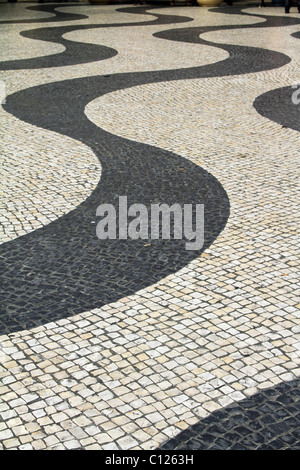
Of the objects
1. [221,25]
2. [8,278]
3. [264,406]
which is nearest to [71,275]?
[8,278]

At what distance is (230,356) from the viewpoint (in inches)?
145

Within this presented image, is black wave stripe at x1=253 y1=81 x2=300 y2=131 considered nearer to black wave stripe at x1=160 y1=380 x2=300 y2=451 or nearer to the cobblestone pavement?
the cobblestone pavement

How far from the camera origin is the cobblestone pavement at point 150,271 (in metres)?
3.27

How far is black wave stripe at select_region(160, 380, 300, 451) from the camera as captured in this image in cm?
306

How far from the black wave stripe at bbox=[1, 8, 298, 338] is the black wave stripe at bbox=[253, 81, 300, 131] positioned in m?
2.00

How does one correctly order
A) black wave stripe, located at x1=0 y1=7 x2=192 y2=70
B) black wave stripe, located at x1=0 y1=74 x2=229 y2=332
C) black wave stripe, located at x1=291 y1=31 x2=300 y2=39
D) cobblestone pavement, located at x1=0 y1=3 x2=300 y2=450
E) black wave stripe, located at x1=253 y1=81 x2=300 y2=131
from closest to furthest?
cobblestone pavement, located at x1=0 y1=3 x2=300 y2=450 → black wave stripe, located at x1=0 y1=74 x2=229 y2=332 → black wave stripe, located at x1=253 y1=81 x2=300 y2=131 → black wave stripe, located at x1=0 y1=7 x2=192 y2=70 → black wave stripe, located at x1=291 y1=31 x2=300 y2=39

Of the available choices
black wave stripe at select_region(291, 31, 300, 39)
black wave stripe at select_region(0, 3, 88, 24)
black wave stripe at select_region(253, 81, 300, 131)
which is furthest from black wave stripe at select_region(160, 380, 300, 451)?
black wave stripe at select_region(0, 3, 88, 24)

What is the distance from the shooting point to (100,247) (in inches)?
197

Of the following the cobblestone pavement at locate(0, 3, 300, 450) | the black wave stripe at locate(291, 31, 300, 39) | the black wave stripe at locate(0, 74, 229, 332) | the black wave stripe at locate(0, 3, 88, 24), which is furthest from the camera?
the black wave stripe at locate(0, 3, 88, 24)

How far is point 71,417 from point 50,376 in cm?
37

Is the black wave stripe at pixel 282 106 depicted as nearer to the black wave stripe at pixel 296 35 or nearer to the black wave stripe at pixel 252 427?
the black wave stripe at pixel 296 35

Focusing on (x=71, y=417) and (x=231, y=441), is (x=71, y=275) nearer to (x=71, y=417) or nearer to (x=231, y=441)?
(x=71, y=417)

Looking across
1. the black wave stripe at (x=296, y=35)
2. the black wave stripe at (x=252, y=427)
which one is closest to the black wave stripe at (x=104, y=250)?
the black wave stripe at (x=252, y=427)

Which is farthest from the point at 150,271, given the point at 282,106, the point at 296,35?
the point at 296,35
